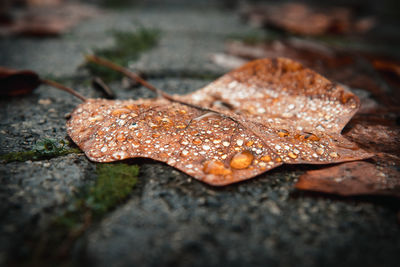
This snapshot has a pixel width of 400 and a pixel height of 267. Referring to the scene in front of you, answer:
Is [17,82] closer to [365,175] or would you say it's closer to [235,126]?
[235,126]

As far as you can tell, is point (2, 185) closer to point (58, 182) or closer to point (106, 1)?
point (58, 182)

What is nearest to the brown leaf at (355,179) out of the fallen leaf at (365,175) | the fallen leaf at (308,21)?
the fallen leaf at (365,175)

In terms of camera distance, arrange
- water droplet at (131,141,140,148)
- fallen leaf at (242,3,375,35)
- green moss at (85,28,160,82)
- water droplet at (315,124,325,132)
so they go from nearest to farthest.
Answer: water droplet at (131,141,140,148) < water droplet at (315,124,325,132) < green moss at (85,28,160,82) < fallen leaf at (242,3,375,35)

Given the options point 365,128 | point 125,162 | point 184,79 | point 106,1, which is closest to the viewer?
point 125,162


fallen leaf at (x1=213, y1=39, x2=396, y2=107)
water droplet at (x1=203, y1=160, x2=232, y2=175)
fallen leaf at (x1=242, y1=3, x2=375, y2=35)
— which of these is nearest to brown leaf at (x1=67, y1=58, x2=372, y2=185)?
water droplet at (x1=203, y1=160, x2=232, y2=175)

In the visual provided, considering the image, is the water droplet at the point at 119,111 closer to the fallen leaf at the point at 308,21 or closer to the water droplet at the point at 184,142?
the water droplet at the point at 184,142

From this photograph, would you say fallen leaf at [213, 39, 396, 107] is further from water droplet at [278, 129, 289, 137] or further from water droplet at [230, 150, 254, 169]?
water droplet at [230, 150, 254, 169]

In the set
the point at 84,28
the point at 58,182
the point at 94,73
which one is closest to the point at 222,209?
the point at 58,182
